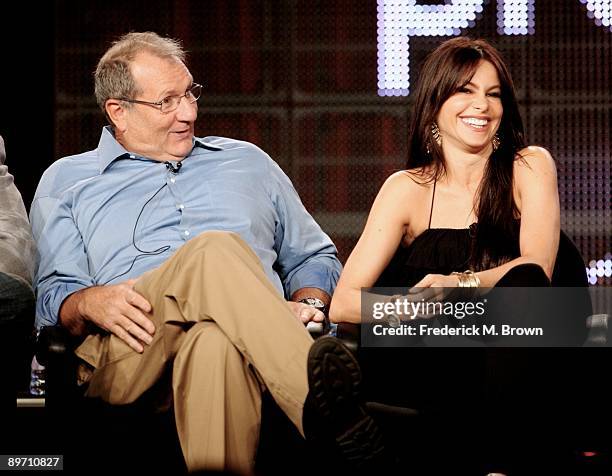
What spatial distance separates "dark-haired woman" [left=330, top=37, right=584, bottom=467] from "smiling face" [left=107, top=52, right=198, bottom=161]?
71cm

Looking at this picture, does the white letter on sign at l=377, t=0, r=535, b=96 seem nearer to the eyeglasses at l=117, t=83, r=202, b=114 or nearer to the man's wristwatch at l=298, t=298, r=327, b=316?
the eyeglasses at l=117, t=83, r=202, b=114

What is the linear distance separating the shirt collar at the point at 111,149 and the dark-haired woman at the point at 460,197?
681mm

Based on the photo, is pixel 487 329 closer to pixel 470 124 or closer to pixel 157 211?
pixel 470 124

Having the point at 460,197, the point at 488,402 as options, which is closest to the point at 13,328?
the point at 488,402

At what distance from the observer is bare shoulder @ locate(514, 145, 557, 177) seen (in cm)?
284

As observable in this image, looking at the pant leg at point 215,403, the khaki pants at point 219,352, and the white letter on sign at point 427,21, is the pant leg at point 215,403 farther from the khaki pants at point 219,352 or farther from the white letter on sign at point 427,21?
the white letter on sign at point 427,21

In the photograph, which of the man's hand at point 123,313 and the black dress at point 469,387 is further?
the man's hand at point 123,313

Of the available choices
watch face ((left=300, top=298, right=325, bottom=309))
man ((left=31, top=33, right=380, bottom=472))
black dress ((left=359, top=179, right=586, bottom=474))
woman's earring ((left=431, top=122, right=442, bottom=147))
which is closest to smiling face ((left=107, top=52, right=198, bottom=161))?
man ((left=31, top=33, right=380, bottom=472))

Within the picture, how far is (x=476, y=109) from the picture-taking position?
2857mm

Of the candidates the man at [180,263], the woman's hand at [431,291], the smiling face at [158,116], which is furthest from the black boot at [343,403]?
the smiling face at [158,116]

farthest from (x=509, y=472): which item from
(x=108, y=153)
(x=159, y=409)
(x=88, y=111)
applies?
(x=88, y=111)

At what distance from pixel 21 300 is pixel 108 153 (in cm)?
89

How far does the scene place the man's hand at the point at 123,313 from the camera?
8.21ft

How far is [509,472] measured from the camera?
2.34 m
